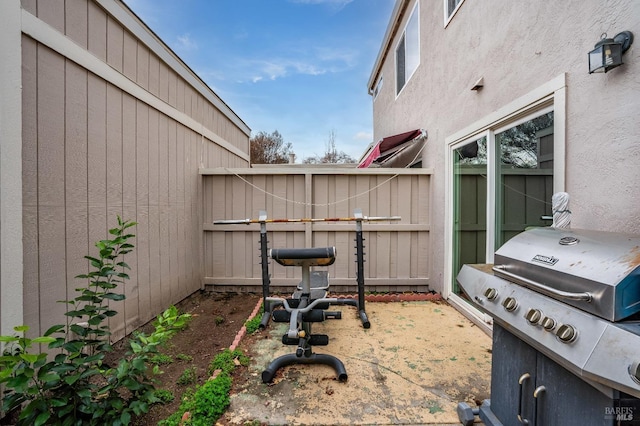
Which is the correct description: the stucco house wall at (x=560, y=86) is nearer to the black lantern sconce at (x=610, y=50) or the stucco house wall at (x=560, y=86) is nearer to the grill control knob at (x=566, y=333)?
the black lantern sconce at (x=610, y=50)

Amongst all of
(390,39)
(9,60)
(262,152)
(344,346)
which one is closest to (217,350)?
→ (344,346)

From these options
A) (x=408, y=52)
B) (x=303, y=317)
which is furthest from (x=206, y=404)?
(x=408, y=52)

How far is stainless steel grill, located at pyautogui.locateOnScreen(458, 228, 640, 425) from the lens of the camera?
0.85 meters

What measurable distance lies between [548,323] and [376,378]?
1464 mm

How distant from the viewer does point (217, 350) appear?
8.80 ft

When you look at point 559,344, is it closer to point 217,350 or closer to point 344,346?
point 344,346

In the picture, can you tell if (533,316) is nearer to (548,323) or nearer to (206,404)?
(548,323)

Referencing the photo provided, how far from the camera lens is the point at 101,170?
2.49 m

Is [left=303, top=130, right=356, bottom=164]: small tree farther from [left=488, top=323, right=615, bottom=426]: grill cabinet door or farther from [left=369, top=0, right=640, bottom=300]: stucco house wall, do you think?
[left=488, top=323, right=615, bottom=426]: grill cabinet door

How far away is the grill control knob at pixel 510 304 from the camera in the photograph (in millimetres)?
1266

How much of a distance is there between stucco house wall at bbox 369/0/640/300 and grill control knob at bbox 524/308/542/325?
898 mm

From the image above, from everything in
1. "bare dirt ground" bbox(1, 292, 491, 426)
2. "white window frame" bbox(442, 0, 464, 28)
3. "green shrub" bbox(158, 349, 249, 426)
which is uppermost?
"white window frame" bbox(442, 0, 464, 28)

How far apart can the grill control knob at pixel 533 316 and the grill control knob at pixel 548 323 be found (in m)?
0.03

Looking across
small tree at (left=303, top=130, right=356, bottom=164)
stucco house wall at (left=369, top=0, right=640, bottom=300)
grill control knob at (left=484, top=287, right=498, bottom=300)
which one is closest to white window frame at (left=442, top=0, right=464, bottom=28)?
stucco house wall at (left=369, top=0, right=640, bottom=300)
